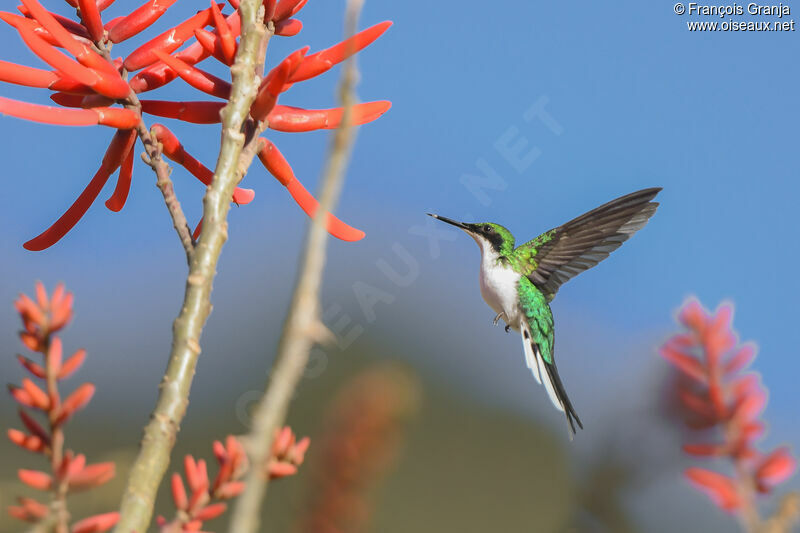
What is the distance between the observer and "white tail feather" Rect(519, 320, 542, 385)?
2443 mm

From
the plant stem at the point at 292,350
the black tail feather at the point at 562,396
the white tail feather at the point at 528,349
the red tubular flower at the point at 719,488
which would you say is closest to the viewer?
the plant stem at the point at 292,350

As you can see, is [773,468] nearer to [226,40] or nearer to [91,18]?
[226,40]

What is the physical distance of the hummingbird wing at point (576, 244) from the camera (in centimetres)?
269

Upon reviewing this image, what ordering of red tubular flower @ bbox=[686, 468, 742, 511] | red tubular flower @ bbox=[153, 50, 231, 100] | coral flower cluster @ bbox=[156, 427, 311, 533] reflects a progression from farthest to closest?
1. red tubular flower @ bbox=[153, 50, 231, 100]
2. coral flower cluster @ bbox=[156, 427, 311, 533]
3. red tubular flower @ bbox=[686, 468, 742, 511]

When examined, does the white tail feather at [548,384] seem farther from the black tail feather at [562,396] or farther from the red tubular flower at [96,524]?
the red tubular flower at [96,524]

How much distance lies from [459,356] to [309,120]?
6466 millimetres

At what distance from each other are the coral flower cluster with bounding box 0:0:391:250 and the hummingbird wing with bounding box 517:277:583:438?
1342 mm

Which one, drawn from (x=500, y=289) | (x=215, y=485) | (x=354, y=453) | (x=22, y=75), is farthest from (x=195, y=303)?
(x=500, y=289)

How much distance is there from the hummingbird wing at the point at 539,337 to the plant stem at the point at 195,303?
1.59 m

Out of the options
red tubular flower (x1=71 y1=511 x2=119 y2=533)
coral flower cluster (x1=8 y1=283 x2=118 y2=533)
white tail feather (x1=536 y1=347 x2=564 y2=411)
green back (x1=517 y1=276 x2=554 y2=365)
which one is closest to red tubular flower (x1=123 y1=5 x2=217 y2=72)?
coral flower cluster (x1=8 y1=283 x2=118 y2=533)

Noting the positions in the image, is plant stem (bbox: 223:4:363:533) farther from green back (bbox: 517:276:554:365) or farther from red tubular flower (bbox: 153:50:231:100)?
green back (bbox: 517:276:554:365)

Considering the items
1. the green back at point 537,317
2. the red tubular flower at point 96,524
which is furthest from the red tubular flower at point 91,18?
the green back at point 537,317

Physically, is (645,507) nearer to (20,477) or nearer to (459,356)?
(20,477)

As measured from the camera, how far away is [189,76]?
3.82 feet
